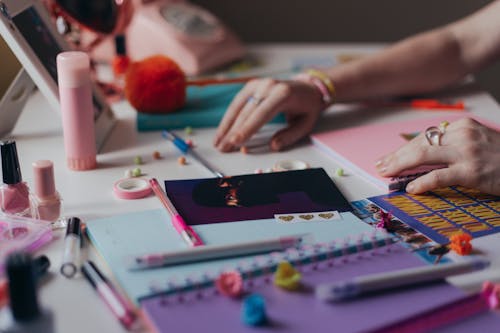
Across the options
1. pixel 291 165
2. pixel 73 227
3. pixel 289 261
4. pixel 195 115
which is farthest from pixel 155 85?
pixel 289 261

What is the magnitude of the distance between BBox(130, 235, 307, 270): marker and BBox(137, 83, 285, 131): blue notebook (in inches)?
16.9

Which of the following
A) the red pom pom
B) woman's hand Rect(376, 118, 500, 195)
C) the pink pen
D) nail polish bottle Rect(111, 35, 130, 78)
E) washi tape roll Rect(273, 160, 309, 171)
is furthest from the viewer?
nail polish bottle Rect(111, 35, 130, 78)

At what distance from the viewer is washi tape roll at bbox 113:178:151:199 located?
79 cm

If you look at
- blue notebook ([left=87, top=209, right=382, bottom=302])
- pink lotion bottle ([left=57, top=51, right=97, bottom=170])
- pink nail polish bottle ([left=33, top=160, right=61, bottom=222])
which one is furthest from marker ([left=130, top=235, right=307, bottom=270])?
pink lotion bottle ([left=57, top=51, right=97, bottom=170])

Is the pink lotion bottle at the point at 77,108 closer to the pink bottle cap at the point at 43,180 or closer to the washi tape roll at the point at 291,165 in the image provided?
the pink bottle cap at the point at 43,180

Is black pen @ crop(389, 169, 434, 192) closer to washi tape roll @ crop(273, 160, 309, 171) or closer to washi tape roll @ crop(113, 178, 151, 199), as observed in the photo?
washi tape roll @ crop(273, 160, 309, 171)

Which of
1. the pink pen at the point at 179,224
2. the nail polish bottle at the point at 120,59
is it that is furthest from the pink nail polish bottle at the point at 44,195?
the nail polish bottle at the point at 120,59

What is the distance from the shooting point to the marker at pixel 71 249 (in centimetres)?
62

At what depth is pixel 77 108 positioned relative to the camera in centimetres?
85

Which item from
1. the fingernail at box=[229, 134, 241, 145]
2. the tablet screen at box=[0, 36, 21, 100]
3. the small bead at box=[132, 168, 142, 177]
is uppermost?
the tablet screen at box=[0, 36, 21, 100]

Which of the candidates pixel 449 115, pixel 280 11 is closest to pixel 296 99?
pixel 449 115

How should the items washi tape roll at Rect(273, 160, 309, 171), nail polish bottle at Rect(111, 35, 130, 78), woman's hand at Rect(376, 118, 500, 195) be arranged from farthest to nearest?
1. nail polish bottle at Rect(111, 35, 130, 78)
2. washi tape roll at Rect(273, 160, 309, 171)
3. woman's hand at Rect(376, 118, 500, 195)

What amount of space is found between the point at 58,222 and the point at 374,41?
1540mm

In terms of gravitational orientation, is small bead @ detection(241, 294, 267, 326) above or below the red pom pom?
below
